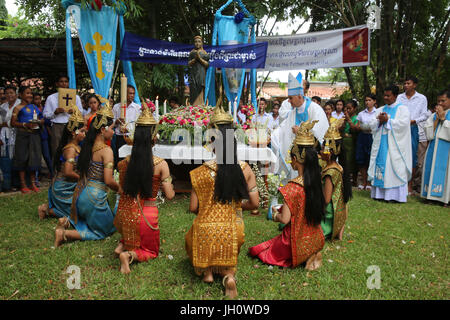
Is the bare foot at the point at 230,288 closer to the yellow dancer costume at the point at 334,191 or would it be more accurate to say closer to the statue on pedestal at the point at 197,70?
the yellow dancer costume at the point at 334,191

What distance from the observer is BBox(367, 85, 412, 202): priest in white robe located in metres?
6.45

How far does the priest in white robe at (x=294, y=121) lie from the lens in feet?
18.4

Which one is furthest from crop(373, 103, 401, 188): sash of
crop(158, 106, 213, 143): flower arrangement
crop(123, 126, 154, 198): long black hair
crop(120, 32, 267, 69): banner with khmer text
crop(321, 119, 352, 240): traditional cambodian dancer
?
crop(123, 126, 154, 198): long black hair

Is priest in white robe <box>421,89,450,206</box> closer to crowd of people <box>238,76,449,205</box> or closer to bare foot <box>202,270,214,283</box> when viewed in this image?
crowd of people <box>238,76,449,205</box>

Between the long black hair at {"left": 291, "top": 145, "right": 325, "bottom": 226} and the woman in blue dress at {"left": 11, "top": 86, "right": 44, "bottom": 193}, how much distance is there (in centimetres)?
562

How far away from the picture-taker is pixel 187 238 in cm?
306

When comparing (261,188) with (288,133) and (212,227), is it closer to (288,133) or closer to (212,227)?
A: (288,133)

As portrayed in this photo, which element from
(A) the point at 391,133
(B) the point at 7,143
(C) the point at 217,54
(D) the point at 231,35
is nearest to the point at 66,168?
(B) the point at 7,143

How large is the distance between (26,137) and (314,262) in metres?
6.15

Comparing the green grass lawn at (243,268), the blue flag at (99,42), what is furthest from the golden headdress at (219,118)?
the blue flag at (99,42)

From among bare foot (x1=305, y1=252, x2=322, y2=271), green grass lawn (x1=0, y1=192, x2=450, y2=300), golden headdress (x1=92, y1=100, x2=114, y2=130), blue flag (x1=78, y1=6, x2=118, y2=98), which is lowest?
green grass lawn (x1=0, y1=192, x2=450, y2=300)

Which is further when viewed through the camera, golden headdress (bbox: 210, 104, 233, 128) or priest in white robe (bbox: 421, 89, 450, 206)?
priest in white robe (bbox: 421, 89, 450, 206)

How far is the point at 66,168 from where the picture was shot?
429cm

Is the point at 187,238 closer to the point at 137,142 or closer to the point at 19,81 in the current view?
the point at 137,142
